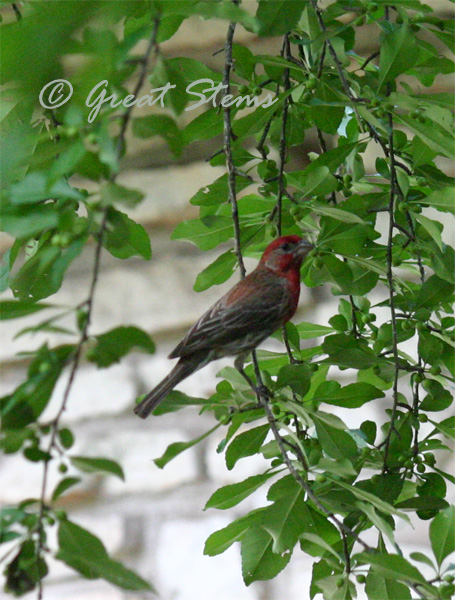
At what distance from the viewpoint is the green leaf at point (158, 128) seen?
0.35 m

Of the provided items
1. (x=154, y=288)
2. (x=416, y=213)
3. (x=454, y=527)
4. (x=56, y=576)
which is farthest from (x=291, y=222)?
(x=56, y=576)

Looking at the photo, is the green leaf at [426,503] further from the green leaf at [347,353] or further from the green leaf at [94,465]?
the green leaf at [94,465]

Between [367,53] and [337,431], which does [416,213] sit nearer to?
[337,431]

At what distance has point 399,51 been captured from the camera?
21.6 inches

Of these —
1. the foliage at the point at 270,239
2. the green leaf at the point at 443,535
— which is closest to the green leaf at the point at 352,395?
the foliage at the point at 270,239

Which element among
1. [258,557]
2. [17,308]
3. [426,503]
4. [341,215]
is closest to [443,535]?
[426,503]

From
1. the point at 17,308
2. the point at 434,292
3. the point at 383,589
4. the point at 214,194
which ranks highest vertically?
the point at 17,308

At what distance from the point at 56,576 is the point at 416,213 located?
0.94 metres

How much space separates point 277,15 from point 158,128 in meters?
0.17

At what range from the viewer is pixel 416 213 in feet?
2.06

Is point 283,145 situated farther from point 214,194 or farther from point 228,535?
point 228,535

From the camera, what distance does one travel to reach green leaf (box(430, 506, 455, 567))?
0.52 metres

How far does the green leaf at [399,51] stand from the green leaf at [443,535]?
1.13ft

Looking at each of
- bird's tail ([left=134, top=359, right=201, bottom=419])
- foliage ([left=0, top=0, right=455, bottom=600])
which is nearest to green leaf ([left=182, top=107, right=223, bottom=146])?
foliage ([left=0, top=0, right=455, bottom=600])
